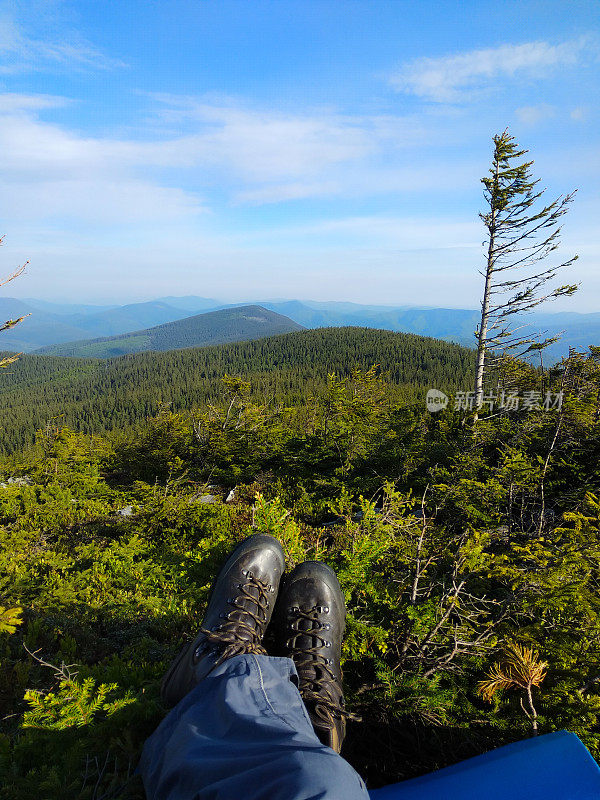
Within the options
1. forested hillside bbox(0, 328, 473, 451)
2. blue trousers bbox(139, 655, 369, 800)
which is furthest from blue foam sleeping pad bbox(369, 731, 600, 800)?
forested hillside bbox(0, 328, 473, 451)

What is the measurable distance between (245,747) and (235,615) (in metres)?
1.16

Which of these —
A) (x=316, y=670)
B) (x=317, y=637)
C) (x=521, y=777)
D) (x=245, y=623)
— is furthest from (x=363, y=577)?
(x=521, y=777)

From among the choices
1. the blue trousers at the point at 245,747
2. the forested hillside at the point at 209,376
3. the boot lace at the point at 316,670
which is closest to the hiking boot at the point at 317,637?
the boot lace at the point at 316,670

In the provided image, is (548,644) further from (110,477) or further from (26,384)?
(26,384)

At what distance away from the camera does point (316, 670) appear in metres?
2.27

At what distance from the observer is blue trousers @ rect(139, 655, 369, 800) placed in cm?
121

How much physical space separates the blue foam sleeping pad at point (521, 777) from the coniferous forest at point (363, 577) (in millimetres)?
438

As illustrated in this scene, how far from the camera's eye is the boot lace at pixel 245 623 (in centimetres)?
223

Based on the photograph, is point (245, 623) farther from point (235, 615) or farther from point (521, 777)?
point (521, 777)

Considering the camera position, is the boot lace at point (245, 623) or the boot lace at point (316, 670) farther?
the boot lace at point (245, 623)

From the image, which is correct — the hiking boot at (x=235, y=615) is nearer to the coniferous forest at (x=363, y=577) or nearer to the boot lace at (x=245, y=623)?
the boot lace at (x=245, y=623)

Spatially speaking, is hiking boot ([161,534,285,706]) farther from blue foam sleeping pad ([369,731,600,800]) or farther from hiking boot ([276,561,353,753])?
blue foam sleeping pad ([369,731,600,800])

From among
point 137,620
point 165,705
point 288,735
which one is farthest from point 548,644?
point 137,620

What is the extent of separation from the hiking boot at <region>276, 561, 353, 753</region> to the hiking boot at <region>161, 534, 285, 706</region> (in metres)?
0.16
